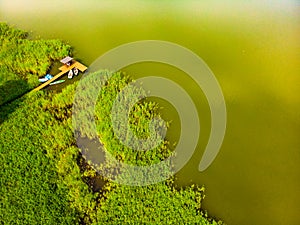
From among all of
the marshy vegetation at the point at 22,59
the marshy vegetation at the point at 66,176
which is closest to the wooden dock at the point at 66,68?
the marshy vegetation at the point at 22,59

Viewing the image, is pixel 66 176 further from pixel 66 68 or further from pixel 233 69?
pixel 233 69

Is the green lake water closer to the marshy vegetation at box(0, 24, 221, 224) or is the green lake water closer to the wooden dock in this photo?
the wooden dock

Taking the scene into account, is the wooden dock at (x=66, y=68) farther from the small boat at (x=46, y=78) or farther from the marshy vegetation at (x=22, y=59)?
the marshy vegetation at (x=22, y=59)

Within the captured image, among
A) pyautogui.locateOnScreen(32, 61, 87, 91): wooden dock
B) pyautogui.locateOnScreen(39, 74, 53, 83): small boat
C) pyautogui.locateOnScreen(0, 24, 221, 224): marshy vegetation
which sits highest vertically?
pyautogui.locateOnScreen(32, 61, 87, 91): wooden dock

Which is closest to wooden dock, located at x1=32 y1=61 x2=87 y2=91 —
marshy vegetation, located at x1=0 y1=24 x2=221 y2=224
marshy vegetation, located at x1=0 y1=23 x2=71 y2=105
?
marshy vegetation, located at x1=0 y1=23 x2=71 y2=105

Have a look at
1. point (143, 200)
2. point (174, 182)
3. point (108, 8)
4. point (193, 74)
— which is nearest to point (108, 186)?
point (143, 200)
